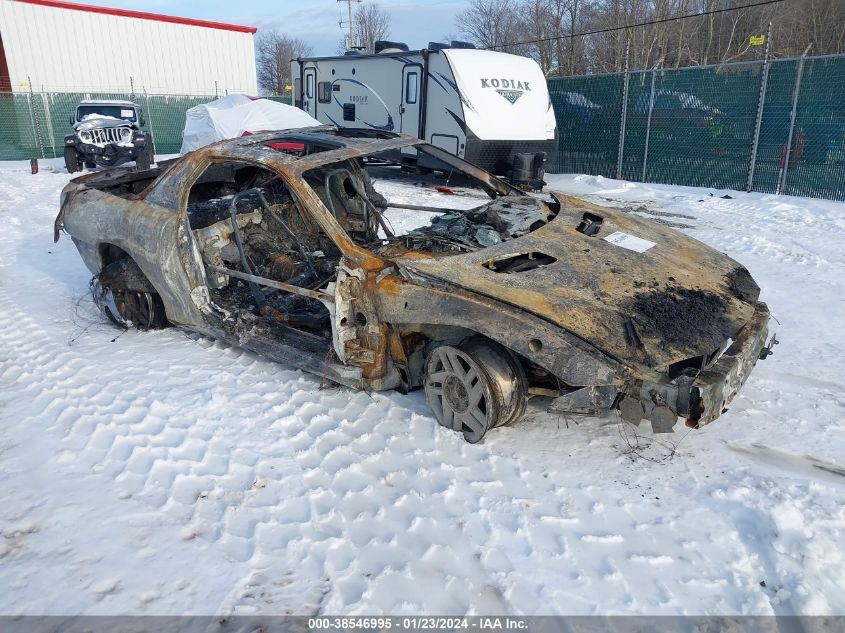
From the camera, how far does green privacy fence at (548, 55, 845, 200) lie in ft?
36.6

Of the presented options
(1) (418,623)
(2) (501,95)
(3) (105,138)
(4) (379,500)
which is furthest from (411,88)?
A: (1) (418,623)

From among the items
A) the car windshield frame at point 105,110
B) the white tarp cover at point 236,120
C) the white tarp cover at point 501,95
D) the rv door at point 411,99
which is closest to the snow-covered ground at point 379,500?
the white tarp cover at point 501,95

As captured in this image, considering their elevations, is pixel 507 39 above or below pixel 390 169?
above

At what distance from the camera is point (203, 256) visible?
189 inches

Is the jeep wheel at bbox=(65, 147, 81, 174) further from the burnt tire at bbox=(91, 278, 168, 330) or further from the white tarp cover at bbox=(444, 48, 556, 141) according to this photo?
the burnt tire at bbox=(91, 278, 168, 330)

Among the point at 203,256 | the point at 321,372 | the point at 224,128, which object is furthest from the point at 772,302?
the point at 224,128

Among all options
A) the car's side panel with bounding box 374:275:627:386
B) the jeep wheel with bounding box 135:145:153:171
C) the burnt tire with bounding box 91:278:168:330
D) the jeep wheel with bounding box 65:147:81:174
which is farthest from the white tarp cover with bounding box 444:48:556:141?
the jeep wheel with bounding box 65:147:81:174

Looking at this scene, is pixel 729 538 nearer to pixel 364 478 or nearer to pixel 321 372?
pixel 364 478

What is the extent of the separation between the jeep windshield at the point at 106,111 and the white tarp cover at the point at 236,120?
6.19 ft

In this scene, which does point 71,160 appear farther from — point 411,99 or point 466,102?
point 466,102

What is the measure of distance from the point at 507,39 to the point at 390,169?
27249 millimetres

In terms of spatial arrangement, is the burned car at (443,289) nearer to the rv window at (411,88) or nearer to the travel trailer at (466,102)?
the travel trailer at (466,102)

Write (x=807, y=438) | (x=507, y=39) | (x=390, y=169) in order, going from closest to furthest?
(x=807, y=438) → (x=390, y=169) → (x=507, y=39)

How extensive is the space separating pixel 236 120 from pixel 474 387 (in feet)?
46.5
